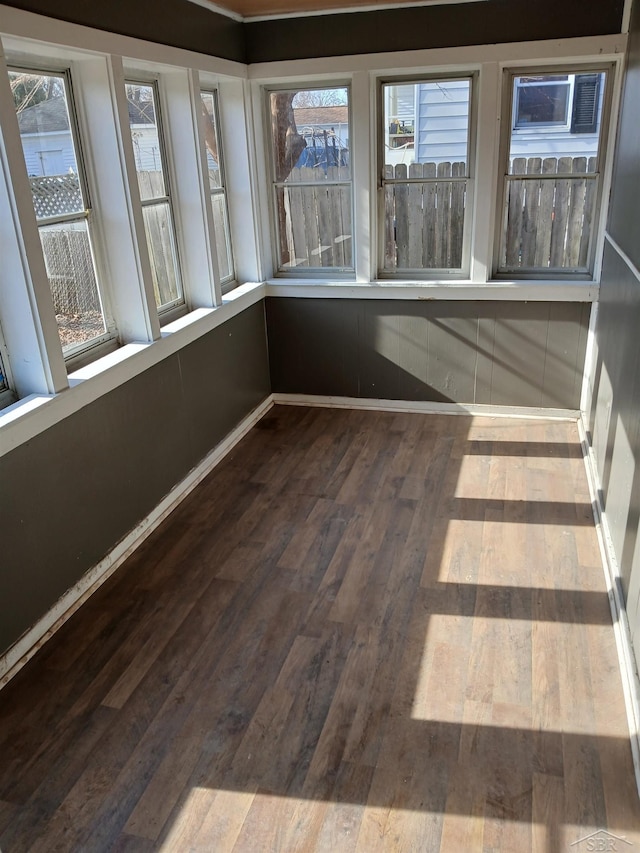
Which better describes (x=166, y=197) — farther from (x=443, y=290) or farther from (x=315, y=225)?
(x=443, y=290)

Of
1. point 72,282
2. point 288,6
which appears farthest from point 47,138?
point 288,6

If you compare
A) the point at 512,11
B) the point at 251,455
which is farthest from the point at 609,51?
the point at 251,455

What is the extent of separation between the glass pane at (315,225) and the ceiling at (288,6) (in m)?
1.03

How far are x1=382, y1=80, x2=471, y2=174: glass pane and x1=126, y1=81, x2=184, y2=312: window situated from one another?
1.54 meters

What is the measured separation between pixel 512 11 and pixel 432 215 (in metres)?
1.21

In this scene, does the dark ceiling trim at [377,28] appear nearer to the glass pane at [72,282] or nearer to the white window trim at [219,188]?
the white window trim at [219,188]

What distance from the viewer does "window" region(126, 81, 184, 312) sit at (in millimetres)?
3418

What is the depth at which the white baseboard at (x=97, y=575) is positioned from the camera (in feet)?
8.65

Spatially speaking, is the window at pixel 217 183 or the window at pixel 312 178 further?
the window at pixel 312 178

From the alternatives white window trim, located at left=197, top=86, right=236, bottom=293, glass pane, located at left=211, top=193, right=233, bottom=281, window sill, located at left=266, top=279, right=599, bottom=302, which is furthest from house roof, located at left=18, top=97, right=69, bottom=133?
window sill, located at left=266, top=279, right=599, bottom=302

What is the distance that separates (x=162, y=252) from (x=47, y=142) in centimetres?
97

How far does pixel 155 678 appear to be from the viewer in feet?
8.40

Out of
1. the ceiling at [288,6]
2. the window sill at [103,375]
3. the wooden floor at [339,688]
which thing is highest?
the ceiling at [288,6]

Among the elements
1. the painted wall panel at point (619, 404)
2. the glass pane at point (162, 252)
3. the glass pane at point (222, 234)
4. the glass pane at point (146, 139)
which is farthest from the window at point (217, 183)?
the painted wall panel at point (619, 404)
